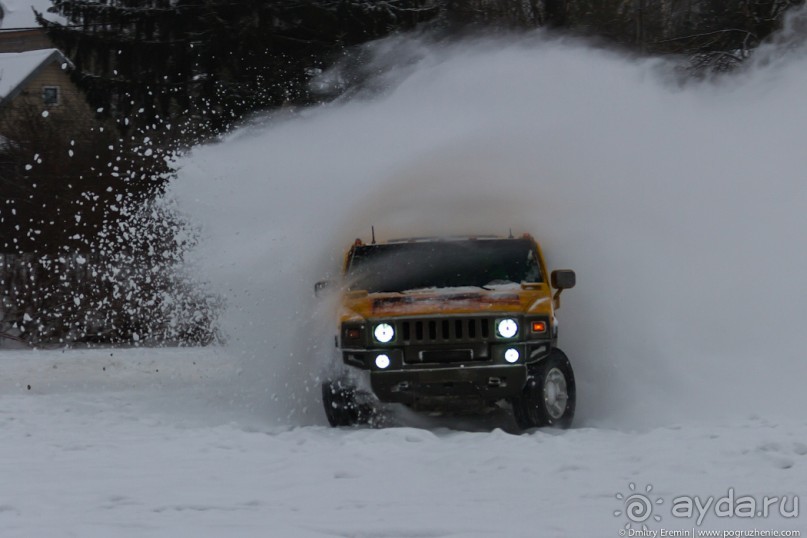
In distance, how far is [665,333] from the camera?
1160 cm

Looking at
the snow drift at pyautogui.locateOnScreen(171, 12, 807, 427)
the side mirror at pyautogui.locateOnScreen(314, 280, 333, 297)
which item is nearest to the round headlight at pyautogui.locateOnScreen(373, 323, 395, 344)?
the snow drift at pyautogui.locateOnScreen(171, 12, 807, 427)

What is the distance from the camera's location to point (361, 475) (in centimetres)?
759

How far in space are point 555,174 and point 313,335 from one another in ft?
11.3

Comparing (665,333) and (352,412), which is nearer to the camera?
(352,412)

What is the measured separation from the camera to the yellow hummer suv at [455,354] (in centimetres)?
935

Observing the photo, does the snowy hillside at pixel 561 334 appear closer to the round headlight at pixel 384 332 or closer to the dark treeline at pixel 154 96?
the round headlight at pixel 384 332

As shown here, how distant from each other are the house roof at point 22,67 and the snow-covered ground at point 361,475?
1397 inches

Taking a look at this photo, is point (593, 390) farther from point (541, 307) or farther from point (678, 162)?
point (678, 162)

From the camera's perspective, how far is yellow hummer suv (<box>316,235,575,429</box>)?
935 cm

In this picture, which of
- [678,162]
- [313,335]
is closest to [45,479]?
[313,335]

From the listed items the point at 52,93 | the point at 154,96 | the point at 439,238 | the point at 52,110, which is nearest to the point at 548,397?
the point at 439,238

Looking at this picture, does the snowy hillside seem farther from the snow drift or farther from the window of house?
the window of house

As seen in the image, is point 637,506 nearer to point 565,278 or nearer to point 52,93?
point 565,278

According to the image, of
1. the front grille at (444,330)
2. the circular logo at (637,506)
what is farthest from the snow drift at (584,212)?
the circular logo at (637,506)
